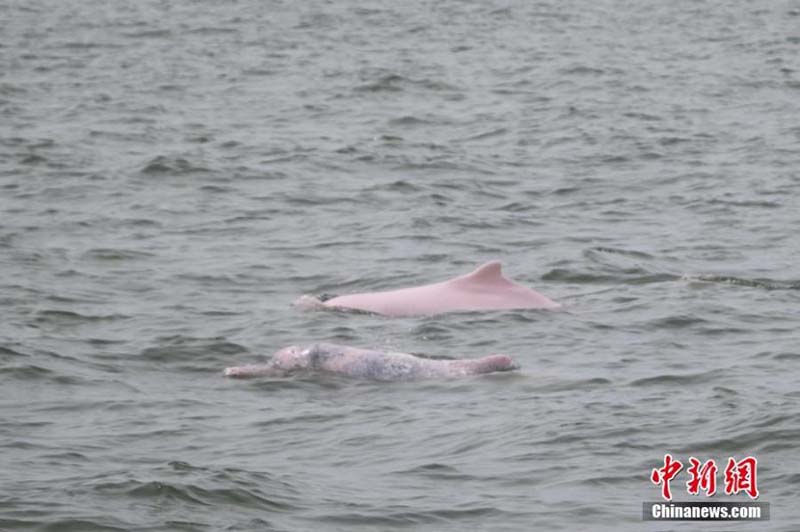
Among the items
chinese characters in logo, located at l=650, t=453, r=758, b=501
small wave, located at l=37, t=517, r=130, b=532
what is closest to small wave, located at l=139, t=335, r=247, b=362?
small wave, located at l=37, t=517, r=130, b=532

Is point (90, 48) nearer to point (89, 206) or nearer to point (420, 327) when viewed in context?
point (89, 206)

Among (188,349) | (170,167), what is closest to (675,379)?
(188,349)

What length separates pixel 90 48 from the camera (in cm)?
4266

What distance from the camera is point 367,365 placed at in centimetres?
1527

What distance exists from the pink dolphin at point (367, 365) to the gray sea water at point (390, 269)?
206 millimetres

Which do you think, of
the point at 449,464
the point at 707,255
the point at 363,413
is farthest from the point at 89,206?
the point at 449,464

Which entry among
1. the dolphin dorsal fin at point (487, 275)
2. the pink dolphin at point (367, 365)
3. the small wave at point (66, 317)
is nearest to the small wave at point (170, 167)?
the small wave at point (66, 317)

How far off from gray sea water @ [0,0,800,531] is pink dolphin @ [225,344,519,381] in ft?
0.67

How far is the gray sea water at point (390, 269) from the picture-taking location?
1245 cm

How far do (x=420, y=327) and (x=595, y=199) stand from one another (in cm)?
821

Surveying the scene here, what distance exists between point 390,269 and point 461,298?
275cm

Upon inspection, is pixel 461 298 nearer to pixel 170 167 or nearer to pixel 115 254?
pixel 115 254

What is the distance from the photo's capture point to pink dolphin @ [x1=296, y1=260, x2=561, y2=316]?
17.9 meters

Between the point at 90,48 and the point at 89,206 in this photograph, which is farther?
the point at 90,48
